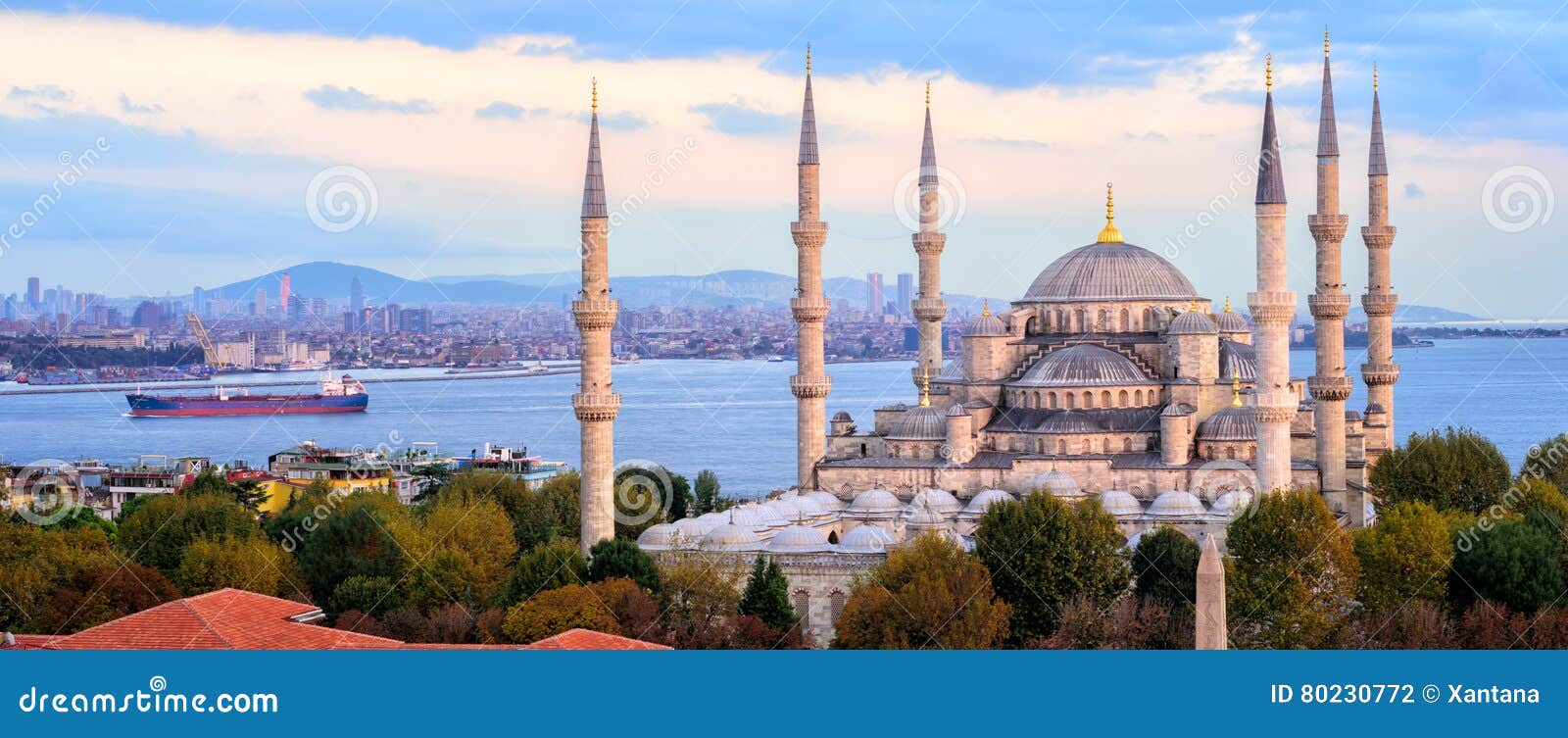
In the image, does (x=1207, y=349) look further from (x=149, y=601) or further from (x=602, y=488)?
(x=149, y=601)

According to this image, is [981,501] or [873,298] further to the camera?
[873,298]

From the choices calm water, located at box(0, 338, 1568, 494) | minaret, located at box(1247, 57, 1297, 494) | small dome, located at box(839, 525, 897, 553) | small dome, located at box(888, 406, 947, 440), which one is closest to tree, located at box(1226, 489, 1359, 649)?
minaret, located at box(1247, 57, 1297, 494)

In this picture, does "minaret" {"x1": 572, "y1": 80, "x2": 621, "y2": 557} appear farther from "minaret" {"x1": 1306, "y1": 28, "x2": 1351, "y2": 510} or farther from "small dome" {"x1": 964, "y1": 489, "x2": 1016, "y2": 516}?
"minaret" {"x1": 1306, "y1": 28, "x2": 1351, "y2": 510}

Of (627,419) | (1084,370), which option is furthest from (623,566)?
(627,419)

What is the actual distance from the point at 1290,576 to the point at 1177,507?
6.71m

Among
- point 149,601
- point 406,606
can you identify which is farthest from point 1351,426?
point 149,601

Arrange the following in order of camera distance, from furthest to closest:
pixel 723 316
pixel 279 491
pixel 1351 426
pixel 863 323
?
pixel 723 316, pixel 863 323, pixel 279 491, pixel 1351 426

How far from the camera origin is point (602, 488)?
108 feet

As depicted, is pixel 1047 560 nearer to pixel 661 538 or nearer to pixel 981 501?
pixel 981 501

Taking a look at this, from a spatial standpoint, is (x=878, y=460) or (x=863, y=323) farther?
(x=863, y=323)

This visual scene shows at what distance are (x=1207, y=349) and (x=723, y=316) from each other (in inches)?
4729

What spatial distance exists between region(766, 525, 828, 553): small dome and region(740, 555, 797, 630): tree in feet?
9.59

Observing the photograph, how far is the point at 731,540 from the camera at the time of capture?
33.1 m

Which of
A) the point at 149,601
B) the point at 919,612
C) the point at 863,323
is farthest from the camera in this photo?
the point at 863,323
